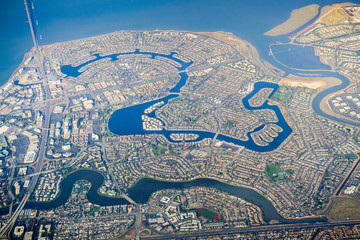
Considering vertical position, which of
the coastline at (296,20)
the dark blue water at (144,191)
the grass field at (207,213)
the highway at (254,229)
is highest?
the coastline at (296,20)

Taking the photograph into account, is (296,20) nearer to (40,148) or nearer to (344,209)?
(344,209)

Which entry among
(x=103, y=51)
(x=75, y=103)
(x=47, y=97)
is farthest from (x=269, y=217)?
(x=103, y=51)

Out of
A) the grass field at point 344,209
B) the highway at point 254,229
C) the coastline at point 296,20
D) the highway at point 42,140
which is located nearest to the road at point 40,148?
the highway at point 42,140

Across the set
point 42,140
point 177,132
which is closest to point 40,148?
point 42,140

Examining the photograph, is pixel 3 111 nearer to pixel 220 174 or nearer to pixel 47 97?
pixel 47 97

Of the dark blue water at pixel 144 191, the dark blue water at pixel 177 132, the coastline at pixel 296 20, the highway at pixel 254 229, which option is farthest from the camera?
the coastline at pixel 296 20

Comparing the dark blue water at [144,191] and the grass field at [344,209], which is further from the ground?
the dark blue water at [144,191]

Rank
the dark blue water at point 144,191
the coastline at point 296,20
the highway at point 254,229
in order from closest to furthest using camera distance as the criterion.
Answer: the highway at point 254,229, the dark blue water at point 144,191, the coastline at point 296,20

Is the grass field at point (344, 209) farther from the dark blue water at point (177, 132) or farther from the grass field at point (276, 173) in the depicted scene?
the dark blue water at point (177, 132)
